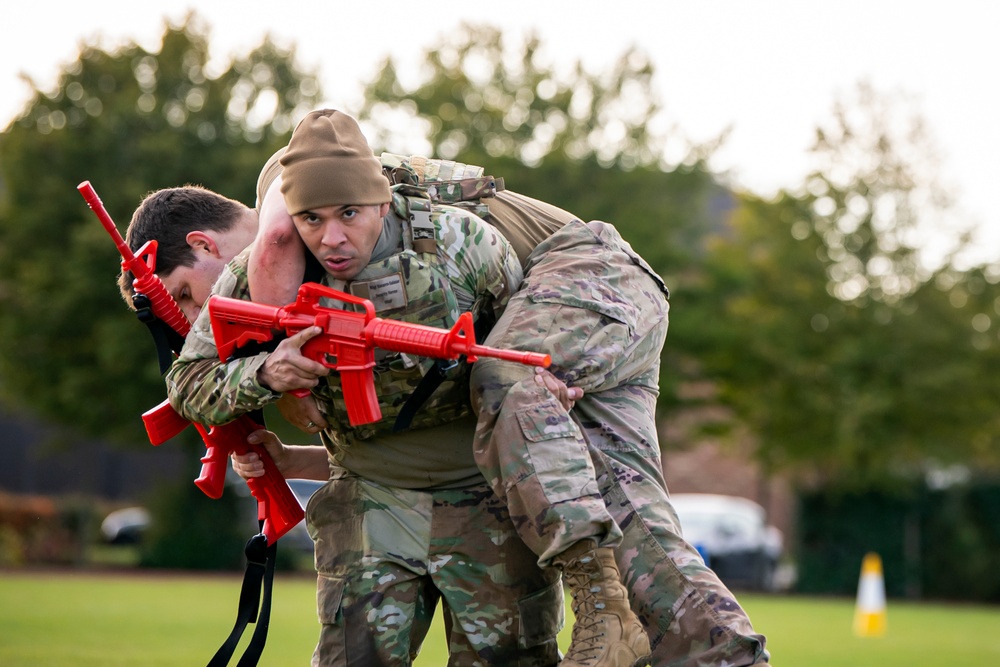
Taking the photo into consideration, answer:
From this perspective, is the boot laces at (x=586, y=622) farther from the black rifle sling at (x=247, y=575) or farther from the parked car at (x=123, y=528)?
the parked car at (x=123, y=528)

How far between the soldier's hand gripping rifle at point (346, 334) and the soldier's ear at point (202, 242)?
0.81 m

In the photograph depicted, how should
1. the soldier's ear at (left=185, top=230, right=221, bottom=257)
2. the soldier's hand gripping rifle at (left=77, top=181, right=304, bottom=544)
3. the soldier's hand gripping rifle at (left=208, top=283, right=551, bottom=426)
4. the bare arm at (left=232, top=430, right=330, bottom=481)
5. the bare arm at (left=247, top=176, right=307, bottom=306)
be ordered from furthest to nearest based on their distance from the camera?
the bare arm at (left=232, top=430, right=330, bottom=481) → the soldier's ear at (left=185, top=230, right=221, bottom=257) → the soldier's hand gripping rifle at (left=77, top=181, right=304, bottom=544) → the bare arm at (left=247, top=176, right=307, bottom=306) → the soldier's hand gripping rifle at (left=208, top=283, right=551, bottom=426)

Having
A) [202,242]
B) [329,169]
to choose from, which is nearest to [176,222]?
[202,242]

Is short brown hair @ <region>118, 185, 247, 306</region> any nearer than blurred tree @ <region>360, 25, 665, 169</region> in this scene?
Yes

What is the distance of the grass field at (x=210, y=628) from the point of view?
43.7 feet

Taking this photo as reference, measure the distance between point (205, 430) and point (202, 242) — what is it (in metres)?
0.73

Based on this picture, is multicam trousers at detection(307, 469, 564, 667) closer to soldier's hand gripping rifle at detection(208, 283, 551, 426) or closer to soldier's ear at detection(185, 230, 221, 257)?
soldier's hand gripping rifle at detection(208, 283, 551, 426)

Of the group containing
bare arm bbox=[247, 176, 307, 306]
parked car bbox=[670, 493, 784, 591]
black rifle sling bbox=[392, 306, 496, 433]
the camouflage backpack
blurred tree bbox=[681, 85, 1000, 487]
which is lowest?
parked car bbox=[670, 493, 784, 591]

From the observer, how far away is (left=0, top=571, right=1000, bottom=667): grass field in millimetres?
13305

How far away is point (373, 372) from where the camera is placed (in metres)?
4.45

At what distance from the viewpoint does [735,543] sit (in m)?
28.6

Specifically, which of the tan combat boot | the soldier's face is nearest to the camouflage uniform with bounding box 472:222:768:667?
the tan combat boot

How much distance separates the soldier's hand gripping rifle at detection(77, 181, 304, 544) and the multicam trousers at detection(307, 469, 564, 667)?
504 millimetres

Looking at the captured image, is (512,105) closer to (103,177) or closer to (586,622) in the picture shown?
(103,177)
